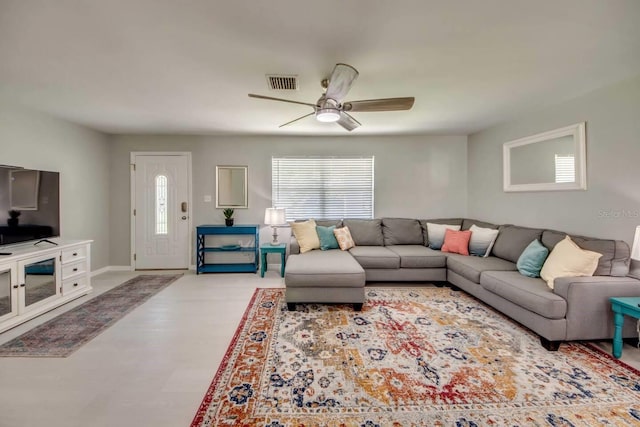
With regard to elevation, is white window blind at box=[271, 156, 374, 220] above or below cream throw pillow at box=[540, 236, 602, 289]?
above

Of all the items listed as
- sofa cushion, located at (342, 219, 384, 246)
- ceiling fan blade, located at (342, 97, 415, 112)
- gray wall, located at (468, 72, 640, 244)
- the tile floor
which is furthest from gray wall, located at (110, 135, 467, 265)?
ceiling fan blade, located at (342, 97, 415, 112)

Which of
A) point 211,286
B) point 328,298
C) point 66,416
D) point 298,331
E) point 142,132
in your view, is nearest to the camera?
point 66,416

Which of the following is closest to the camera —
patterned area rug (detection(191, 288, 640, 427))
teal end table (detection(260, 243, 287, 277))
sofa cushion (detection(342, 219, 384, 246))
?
patterned area rug (detection(191, 288, 640, 427))

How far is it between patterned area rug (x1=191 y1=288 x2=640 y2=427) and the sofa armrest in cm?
18

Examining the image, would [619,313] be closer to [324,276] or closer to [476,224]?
[476,224]

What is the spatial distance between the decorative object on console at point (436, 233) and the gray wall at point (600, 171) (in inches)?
37.2

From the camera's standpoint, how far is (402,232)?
14.7 ft

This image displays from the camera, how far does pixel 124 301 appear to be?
3256mm

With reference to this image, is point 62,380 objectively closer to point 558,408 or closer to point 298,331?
point 298,331

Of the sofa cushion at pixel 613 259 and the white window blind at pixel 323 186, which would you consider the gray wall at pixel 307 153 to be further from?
the sofa cushion at pixel 613 259

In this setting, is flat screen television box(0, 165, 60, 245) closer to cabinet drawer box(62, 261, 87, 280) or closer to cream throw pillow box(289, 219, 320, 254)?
cabinet drawer box(62, 261, 87, 280)

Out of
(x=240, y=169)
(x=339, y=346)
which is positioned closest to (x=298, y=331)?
(x=339, y=346)

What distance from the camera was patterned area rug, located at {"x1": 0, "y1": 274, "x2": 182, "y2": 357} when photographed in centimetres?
221

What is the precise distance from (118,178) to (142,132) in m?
0.94
